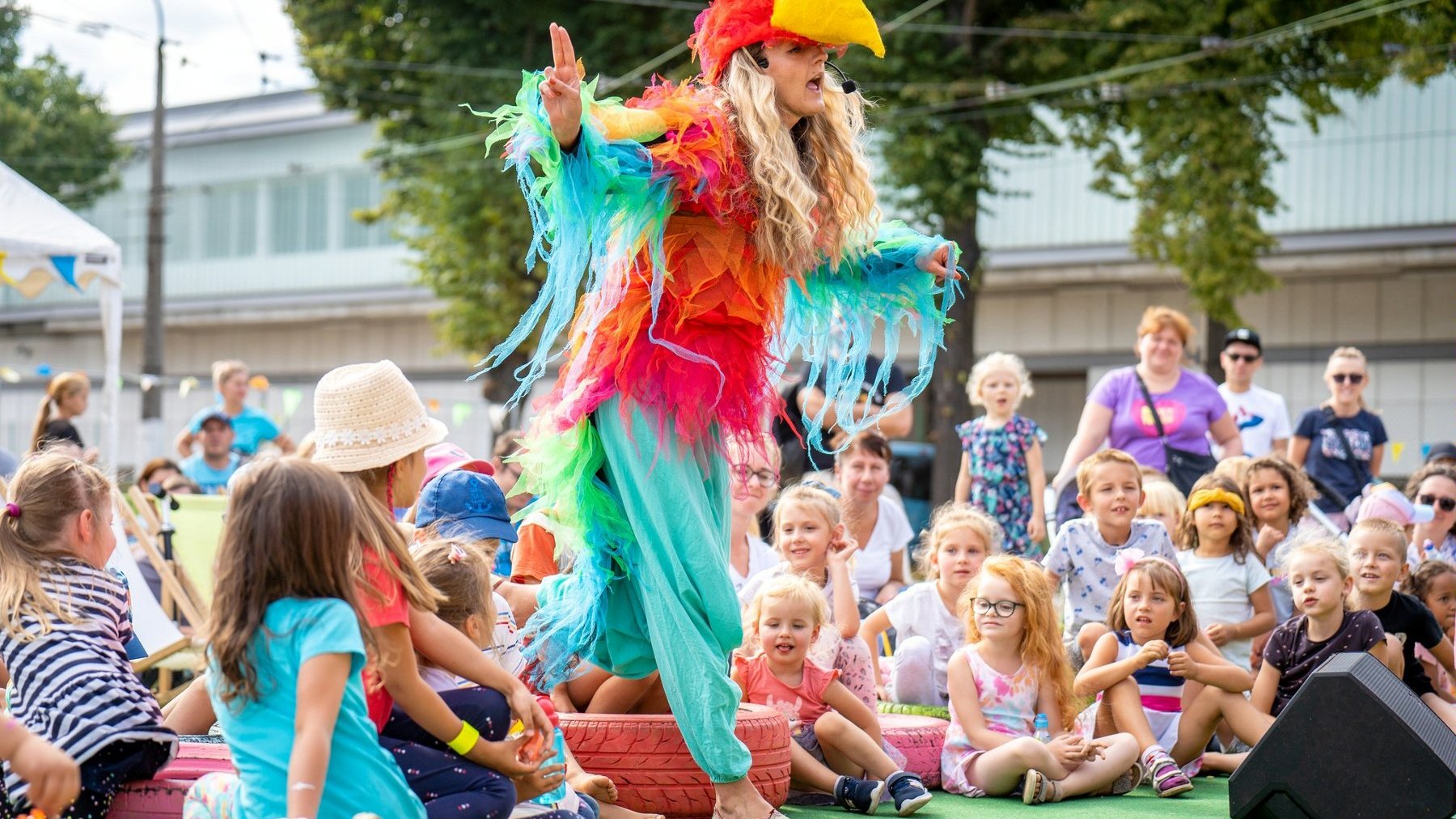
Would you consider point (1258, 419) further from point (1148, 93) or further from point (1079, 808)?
point (1148, 93)

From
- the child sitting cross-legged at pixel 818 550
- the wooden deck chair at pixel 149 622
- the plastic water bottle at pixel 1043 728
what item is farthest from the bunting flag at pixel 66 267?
the plastic water bottle at pixel 1043 728

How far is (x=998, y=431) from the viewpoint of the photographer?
295 inches

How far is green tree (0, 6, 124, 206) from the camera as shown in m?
24.4

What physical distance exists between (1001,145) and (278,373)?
18005mm

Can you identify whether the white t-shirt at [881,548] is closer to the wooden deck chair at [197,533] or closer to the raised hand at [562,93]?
the wooden deck chair at [197,533]

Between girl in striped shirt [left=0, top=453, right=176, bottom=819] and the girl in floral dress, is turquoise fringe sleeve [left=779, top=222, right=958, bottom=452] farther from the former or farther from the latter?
the girl in floral dress

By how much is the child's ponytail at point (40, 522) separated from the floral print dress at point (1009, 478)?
4687 millimetres

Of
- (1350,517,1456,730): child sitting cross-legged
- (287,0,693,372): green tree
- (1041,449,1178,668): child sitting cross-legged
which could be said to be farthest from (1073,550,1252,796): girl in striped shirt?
(287,0,693,372): green tree

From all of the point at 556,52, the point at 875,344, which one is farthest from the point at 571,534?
the point at 875,344

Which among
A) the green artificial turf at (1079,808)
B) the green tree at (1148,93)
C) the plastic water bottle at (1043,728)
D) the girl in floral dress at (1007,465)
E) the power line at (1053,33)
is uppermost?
the power line at (1053,33)

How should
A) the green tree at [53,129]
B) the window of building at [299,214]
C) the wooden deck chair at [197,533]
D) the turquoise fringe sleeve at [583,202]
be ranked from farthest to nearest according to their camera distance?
the window of building at [299,214] < the green tree at [53,129] < the wooden deck chair at [197,533] < the turquoise fringe sleeve at [583,202]

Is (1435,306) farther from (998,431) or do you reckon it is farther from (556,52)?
(556,52)

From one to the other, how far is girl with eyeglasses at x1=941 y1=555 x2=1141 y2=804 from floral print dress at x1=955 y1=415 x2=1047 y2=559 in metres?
2.39

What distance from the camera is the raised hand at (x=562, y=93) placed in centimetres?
335
